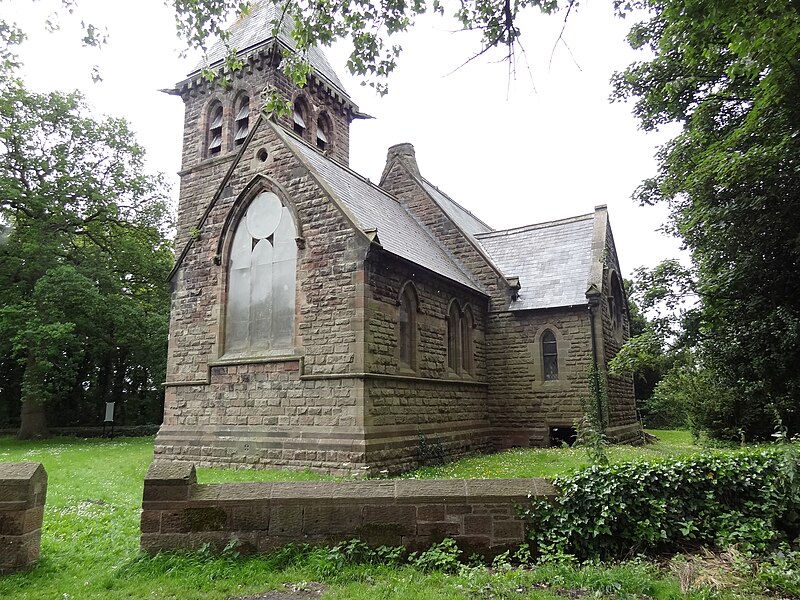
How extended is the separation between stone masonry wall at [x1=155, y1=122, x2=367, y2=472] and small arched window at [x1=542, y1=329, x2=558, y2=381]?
28.4ft

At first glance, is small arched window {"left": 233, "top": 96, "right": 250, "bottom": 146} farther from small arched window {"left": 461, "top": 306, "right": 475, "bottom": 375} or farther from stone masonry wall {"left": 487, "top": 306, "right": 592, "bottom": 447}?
stone masonry wall {"left": 487, "top": 306, "right": 592, "bottom": 447}

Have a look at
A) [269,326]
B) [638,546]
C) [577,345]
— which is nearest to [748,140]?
[577,345]

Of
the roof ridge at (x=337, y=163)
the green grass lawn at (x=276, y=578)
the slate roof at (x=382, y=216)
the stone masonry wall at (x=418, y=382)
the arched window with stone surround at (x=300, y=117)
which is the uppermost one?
the arched window with stone surround at (x=300, y=117)

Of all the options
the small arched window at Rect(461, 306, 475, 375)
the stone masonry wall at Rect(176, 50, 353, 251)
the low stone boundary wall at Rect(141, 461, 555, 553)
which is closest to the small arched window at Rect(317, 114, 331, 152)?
the stone masonry wall at Rect(176, 50, 353, 251)

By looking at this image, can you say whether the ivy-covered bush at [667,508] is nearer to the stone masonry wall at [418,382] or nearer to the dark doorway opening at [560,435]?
the stone masonry wall at [418,382]

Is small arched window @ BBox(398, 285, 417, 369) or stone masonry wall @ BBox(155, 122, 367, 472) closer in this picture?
stone masonry wall @ BBox(155, 122, 367, 472)

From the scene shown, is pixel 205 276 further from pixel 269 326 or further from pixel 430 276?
pixel 430 276

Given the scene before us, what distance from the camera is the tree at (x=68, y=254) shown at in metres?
26.6

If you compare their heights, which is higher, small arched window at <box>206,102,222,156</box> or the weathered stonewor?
small arched window at <box>206,102,222,156</box>

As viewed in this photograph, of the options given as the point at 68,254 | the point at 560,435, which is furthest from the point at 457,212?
the point at 68,254

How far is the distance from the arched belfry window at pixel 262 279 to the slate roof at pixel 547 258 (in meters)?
8.59

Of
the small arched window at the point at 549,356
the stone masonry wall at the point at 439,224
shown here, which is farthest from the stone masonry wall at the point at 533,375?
the stone masonry wall at the point at 439,224

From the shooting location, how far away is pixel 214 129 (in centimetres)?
2320

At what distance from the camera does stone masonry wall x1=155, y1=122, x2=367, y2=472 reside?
1365 cm
